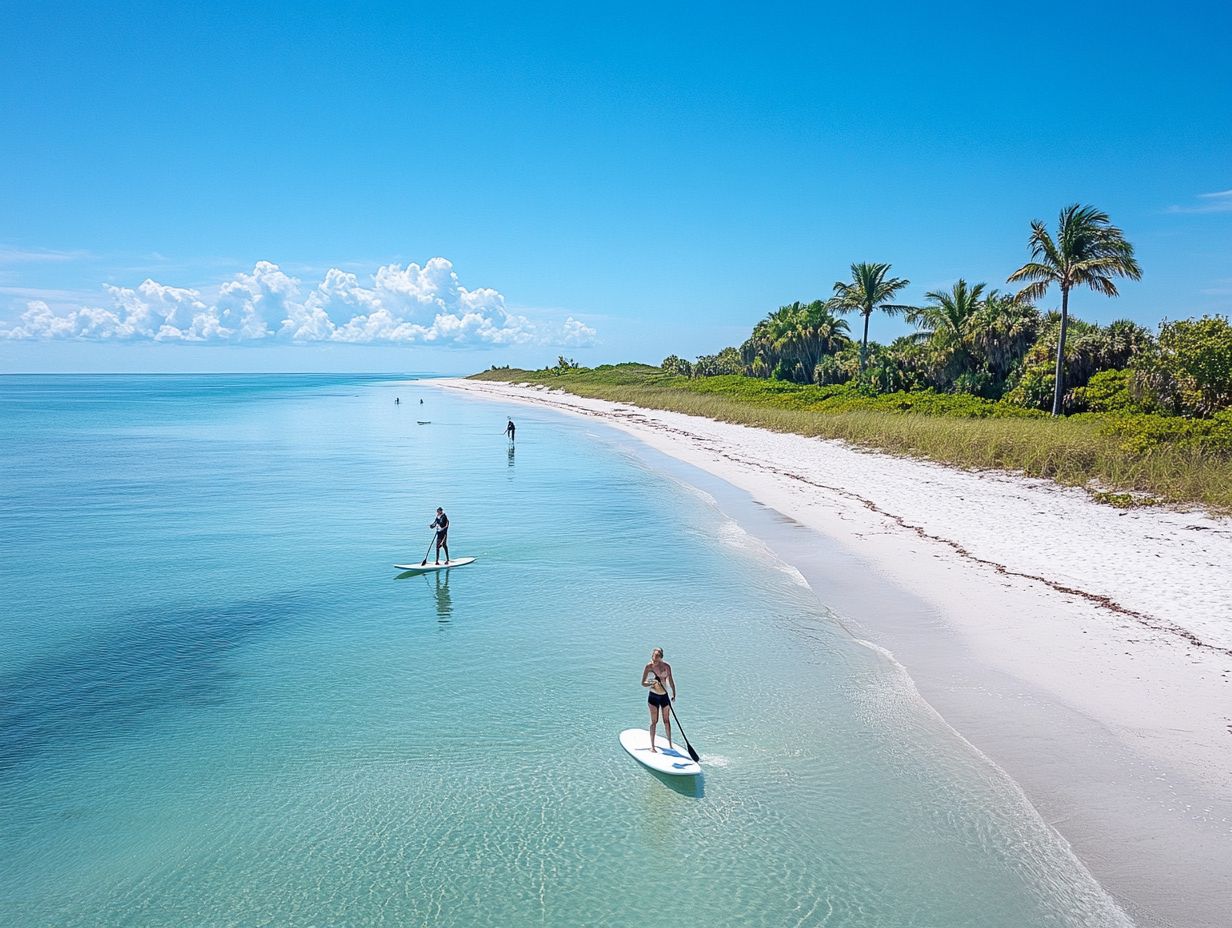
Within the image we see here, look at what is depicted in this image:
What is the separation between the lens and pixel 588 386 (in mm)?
126938

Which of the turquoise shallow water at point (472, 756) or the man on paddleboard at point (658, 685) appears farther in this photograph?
the man on paddleboard at point (658, 685)

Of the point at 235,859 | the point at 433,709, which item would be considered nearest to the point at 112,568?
the point at 433,709

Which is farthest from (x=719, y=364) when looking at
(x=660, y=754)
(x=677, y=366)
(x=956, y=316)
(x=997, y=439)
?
(x=660, y=754)

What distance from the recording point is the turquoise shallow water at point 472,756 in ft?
25.2

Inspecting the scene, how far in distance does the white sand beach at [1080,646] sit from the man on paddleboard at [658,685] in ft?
13.7

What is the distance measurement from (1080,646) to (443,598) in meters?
12.6

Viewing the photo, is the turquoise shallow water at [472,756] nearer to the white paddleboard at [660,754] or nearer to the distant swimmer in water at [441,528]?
the white paddleboard at [660,754]

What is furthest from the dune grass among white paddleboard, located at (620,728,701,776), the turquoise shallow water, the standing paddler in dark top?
the standing paddler in dark top

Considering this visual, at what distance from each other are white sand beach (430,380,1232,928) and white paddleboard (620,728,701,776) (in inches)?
154

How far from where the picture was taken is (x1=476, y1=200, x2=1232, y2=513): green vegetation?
85.9 ft

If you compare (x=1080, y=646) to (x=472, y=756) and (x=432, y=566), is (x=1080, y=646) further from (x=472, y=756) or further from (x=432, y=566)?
(x=432, y=566)

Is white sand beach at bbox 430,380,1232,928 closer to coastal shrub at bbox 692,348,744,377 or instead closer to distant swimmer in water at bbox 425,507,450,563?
distant swimmer in water at bbox 425,507,450,563

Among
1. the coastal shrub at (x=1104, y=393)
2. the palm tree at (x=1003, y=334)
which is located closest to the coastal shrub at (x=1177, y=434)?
the coastal shrub at (x=1104, y=393)

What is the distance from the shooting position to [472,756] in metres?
10.4
